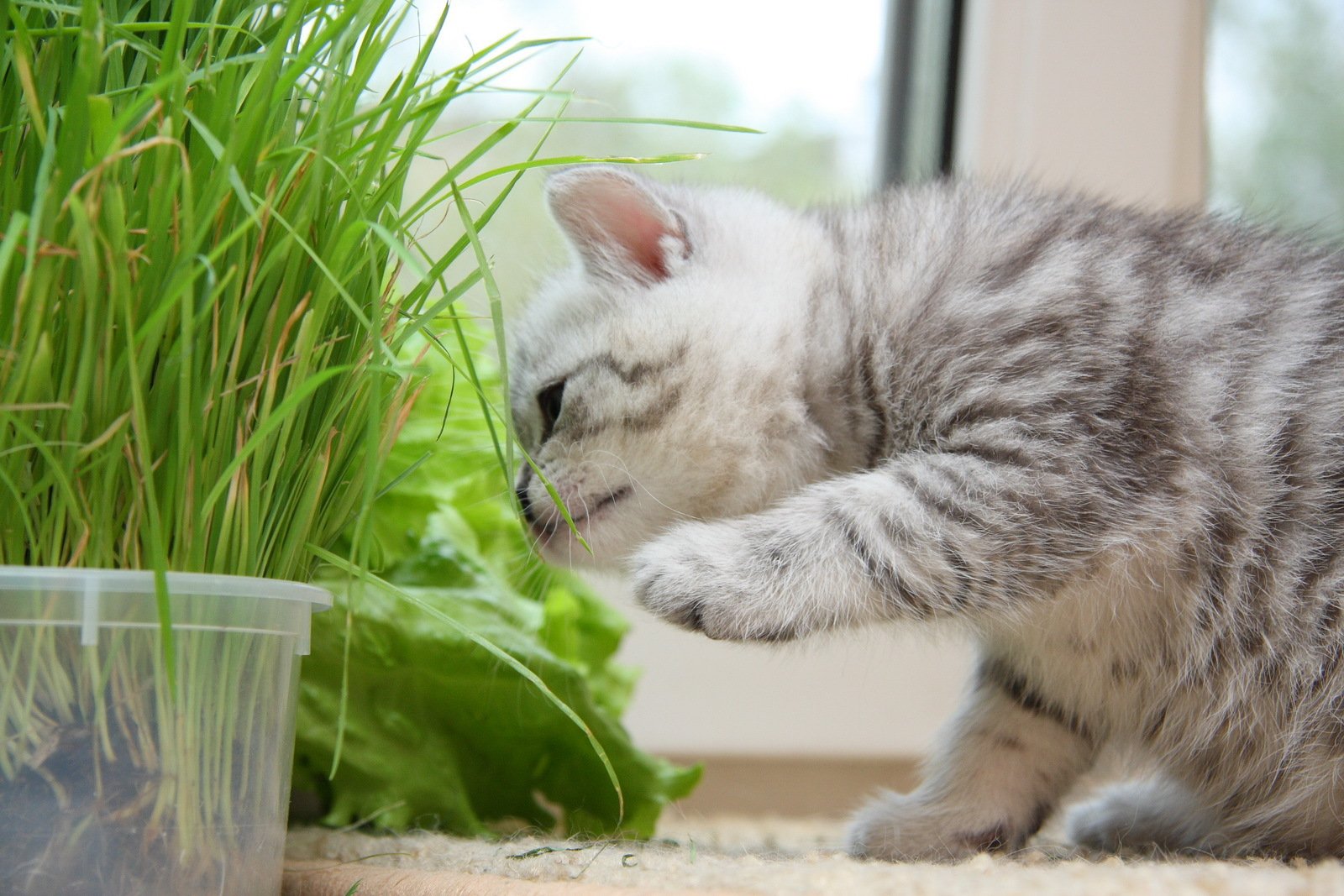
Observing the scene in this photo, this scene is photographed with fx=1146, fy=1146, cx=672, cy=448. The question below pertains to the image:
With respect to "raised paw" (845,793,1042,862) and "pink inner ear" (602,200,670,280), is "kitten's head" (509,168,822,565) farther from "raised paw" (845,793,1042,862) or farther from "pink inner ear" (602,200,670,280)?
"raised paw" (845,793,1042,862)

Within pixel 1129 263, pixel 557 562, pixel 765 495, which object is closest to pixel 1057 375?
pixel 1129 263

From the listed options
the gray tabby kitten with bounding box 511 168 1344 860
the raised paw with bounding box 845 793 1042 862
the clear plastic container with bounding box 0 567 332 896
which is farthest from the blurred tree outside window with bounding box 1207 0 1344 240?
the clear plastic container with bounding box 0 567 332 896

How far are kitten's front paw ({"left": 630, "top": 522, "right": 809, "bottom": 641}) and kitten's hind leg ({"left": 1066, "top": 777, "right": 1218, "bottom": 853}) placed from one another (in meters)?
0.44

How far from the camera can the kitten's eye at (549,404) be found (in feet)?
3.53

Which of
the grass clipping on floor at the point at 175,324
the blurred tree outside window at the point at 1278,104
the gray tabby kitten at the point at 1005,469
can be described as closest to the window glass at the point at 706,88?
the gray tabby kitten at the point at 1005,469

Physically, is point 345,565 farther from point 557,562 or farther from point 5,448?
point 557,562

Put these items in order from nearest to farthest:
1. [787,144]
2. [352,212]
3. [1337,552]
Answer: [352,212] → [1337,552] → [787,144]

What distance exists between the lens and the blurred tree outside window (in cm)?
171

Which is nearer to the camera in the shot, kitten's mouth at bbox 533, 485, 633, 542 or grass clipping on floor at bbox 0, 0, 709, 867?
grass clipping on floor at bbox 0, 0, 709, 867

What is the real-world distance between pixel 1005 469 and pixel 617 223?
0.44 m

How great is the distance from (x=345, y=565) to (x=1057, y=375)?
1.72 feet

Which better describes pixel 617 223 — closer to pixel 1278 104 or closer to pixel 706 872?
pixel 706 872

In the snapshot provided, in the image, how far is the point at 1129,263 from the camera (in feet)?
3.06

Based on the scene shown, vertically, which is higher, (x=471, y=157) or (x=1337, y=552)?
(x=471, y=157)
